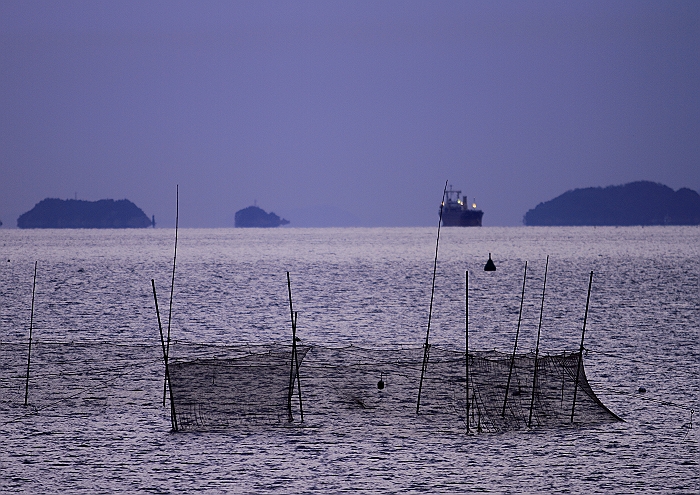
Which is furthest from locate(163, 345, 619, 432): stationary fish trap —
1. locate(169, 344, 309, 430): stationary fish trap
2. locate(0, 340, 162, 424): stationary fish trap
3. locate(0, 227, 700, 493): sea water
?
locate(0, 340, 162, 424): stationary fish trap

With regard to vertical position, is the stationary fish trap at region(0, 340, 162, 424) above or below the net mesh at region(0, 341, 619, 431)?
below

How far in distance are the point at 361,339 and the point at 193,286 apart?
29.6m

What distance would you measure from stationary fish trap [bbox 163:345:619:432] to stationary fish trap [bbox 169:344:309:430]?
0.6 inches

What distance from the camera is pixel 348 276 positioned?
2665 inches

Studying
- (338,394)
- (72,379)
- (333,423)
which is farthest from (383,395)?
(72,379)

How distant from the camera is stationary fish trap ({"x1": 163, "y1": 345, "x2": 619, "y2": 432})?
49.6 feet

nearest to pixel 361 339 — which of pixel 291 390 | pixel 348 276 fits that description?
pixel 291 390

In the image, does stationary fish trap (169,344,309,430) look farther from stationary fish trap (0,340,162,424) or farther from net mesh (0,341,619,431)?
stationary fish trap (0,340,162,424)

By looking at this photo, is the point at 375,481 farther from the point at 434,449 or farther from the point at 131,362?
the point at 131,362

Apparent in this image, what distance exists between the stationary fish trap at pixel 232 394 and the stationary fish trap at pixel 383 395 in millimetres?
16

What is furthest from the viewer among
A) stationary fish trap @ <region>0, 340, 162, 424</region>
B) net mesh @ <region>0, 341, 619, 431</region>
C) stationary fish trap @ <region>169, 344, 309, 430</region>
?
stationary fish trap @ <region>0, 340, 162, 424</region>

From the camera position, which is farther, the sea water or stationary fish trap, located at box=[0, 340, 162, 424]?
stationary fish trap, located at box=[0, 340, 162, 424]

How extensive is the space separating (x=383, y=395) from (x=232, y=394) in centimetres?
267

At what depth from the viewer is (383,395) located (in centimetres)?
1666
